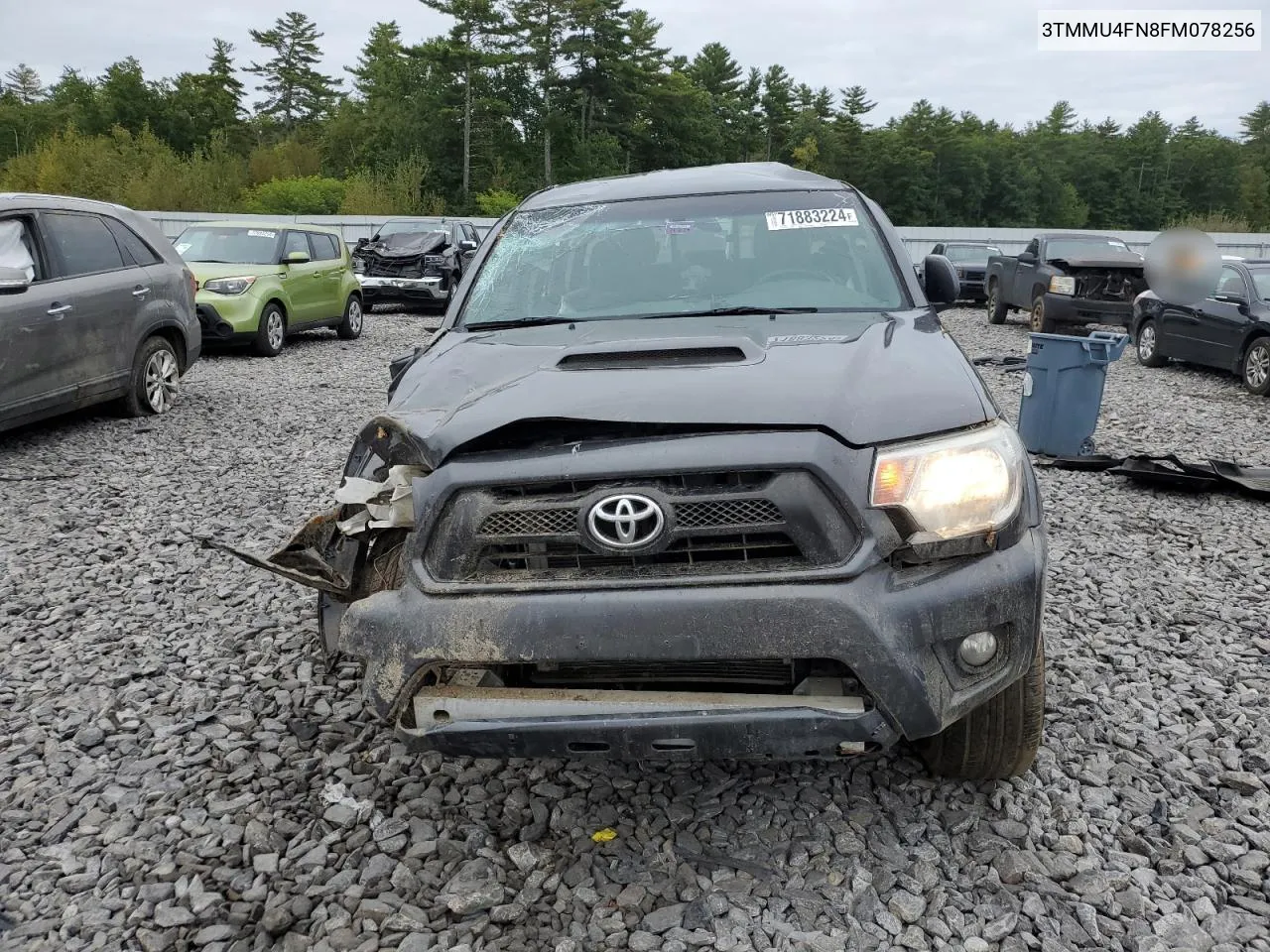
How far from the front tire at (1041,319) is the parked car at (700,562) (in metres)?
13.3

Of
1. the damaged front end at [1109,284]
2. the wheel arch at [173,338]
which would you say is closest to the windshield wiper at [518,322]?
the wheel arch at [173,338]

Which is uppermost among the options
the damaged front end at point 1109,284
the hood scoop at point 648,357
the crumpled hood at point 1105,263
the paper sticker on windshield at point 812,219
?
the paper sticker on windshield at point 812,219

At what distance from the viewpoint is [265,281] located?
40.7 feet

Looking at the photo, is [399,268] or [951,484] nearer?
[951,484]

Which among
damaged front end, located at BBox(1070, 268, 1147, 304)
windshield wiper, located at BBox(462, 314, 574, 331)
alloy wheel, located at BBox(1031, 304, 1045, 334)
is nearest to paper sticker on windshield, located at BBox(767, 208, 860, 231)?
windshield wiper, located at BBox(462, 314, 574, 331)

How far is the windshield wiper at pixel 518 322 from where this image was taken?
3488mm

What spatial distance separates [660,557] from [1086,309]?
14.2m

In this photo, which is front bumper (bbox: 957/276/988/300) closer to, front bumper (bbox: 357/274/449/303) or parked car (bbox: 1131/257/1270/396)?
parked car (bbox: 1131/257/1270/396)

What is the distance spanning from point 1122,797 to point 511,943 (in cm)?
178

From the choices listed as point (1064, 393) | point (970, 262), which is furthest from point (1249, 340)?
point (970, 262)

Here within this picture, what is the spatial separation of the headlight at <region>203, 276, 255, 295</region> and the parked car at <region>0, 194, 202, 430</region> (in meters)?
3.30

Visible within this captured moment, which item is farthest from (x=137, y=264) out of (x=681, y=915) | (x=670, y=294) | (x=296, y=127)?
(x=296, y=127)

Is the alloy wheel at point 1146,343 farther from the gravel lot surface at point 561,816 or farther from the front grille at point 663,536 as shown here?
the front grille at point 663,536

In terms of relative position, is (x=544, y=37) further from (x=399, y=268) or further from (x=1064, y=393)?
(x=1064, y=393)
